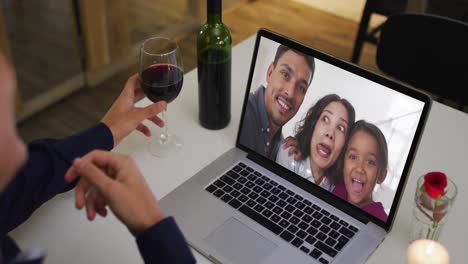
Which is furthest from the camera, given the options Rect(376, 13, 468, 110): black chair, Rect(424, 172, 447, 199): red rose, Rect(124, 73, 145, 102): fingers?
Rect(376, 13, 468, 110): black chair

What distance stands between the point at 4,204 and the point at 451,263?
2.61 ft

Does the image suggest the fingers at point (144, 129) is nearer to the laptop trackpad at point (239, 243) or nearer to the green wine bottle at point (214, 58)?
the green wine bottle at point (214, 58)

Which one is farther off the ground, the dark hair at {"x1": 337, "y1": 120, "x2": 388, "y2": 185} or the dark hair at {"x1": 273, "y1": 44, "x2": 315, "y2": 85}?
the dark hair at {"x1": 273, "y1": 44, "x2": 315, "y2": 85}

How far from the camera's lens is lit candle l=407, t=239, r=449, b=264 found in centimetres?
87

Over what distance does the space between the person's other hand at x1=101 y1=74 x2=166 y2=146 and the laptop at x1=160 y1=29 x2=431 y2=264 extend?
0.16m

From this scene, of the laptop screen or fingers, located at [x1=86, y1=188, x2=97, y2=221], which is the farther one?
the laptop screen

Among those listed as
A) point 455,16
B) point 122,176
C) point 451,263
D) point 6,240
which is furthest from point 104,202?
point 455,16

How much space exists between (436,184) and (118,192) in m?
0.53

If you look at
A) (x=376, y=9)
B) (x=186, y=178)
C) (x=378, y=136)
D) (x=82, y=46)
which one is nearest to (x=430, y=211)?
(x=378, y=136)

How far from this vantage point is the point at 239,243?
970 mm

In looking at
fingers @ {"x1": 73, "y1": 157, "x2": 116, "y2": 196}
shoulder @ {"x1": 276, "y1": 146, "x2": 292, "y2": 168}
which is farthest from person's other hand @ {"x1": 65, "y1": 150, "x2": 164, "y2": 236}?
shoulder @ {"x1": 276, "y1": 146, "x2": 292, "y2": 168}

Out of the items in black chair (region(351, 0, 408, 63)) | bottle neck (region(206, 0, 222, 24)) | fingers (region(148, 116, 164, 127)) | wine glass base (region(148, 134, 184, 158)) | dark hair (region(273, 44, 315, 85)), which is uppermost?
bottle neck (region(206, 0, 222, 24))

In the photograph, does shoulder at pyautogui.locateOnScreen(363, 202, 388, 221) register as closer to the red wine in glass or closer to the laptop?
the laptop

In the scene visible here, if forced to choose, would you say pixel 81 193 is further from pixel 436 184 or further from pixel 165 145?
pixel 436 184
